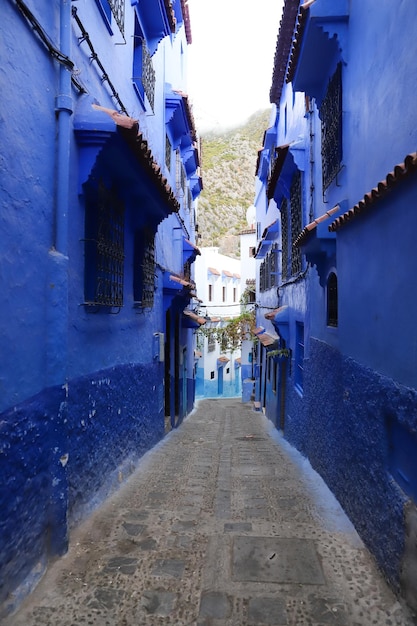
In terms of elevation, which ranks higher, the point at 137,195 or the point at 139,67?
the point at 139,67

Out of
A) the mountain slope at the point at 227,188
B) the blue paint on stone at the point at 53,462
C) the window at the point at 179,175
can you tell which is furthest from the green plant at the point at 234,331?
the mountain slope at the point at 227,188

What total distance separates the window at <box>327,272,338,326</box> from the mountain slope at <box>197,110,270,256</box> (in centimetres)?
4836

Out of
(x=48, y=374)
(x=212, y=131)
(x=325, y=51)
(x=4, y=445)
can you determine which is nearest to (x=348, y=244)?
(x=325, y=51)

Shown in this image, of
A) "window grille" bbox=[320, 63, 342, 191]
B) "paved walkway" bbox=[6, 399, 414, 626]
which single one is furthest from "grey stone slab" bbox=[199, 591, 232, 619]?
"window grille" bbox=[320, 63, 342, 191]

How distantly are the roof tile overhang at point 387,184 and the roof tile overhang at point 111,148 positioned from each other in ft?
7.75

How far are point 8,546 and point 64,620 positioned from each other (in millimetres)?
662

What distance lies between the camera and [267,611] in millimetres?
3396

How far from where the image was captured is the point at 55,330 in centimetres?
→ 407

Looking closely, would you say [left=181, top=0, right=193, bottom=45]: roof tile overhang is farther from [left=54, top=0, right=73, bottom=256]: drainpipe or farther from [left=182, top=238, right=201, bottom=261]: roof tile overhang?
[left=54, top=0, right=73, bottom=256]: drainpipe

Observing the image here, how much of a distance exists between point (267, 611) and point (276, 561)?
70 centimetres

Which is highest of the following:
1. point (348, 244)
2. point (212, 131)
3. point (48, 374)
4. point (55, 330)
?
point (212, 131)

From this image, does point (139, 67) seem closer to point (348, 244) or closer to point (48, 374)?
point (348, 244)

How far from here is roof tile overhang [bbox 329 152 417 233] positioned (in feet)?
10.2

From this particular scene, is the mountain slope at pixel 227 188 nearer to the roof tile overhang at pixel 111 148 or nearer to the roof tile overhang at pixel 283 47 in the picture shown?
the roof tile overhang at pixel 283 47
